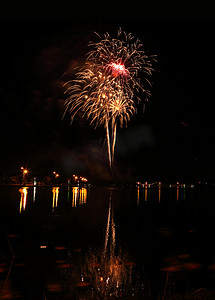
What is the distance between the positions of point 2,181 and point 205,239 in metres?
59.3

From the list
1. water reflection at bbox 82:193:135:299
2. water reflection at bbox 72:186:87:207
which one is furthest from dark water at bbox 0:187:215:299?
water reflection at bbox 72:186:87:207

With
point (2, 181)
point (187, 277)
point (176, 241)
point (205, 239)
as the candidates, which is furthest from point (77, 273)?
point (2, 181)

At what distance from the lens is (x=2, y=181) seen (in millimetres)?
62062

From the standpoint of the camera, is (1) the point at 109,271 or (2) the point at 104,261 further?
(2) the point at 104,261

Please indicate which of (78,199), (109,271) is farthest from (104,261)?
(78,199)

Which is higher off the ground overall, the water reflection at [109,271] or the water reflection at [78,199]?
the water reflection at [78,199]

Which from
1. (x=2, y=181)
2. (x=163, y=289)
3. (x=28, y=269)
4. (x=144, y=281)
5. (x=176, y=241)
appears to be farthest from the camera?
(x=2, y=181)

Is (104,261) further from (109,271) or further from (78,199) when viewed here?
(78,199)

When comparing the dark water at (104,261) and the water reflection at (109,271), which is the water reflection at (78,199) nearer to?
the dark water at (104,261)

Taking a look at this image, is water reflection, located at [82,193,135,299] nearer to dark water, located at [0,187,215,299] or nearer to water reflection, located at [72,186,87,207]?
dark water, located at [0,187,215,299]

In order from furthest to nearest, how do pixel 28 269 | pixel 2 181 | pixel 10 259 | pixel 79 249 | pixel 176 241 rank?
1. pixel 2 181
2. pixel 176 241
3. pixel 79 249
4. pixel 10 259
5. pixel 28 269

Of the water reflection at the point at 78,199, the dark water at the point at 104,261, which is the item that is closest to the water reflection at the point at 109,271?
the dark water at the point at 104,261

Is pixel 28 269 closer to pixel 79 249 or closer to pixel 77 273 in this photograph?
pixel 77 273

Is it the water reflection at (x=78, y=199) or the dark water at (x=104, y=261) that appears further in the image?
the water reflection at (x=78, y=199)
